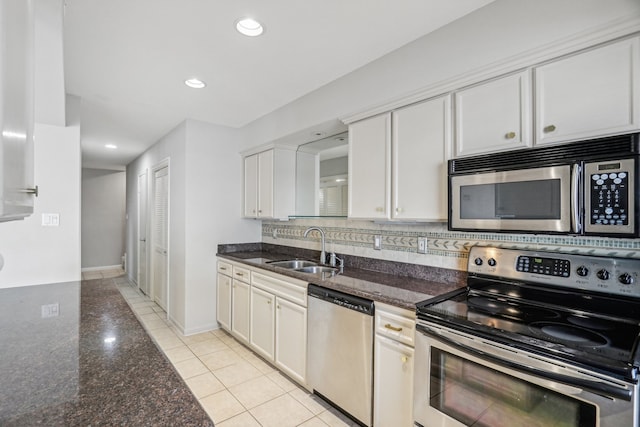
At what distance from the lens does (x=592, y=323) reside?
1393 mm

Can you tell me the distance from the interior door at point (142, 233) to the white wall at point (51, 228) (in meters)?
2.42

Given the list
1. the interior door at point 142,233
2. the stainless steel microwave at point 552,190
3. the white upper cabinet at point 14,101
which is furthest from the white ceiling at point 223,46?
the interior door at point 142,233

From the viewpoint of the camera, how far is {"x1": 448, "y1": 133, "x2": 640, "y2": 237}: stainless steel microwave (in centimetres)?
122

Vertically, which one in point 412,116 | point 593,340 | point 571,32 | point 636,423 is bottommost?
point 636,423

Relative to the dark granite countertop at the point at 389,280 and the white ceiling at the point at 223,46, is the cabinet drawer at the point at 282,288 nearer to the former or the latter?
the dark granite countertop at the point at 389,280

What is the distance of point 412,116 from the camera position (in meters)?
2.02

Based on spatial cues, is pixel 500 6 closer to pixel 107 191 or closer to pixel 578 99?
pixel 578 99

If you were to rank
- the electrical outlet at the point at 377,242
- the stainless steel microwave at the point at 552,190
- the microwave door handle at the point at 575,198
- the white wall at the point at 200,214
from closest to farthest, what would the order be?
the stainless steel microwave at the point at 552,190 → the microwave door handle at the point at 575,198 → the electrical outlet at the point at 377,242 → the white wall at the point at 200,214

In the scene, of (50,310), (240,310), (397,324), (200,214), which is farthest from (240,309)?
(397,324)

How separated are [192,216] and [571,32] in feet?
11.4

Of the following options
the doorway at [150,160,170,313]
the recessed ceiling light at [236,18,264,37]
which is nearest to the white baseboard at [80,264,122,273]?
the doorway at [150,160,170,313]

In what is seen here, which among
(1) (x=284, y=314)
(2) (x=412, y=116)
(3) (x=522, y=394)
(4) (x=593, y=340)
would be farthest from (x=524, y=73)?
(1) (x=284, y=314)

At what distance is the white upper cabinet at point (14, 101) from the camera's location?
477 millimetres

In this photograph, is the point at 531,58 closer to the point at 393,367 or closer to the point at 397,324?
the point at 397,324
